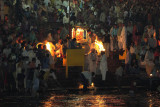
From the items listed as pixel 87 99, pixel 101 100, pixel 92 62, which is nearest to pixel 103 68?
pixel 92 62

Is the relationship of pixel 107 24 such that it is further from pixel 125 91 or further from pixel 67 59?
pixel 125 91

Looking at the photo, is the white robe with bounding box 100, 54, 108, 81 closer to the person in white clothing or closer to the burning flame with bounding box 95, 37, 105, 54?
the person in white clothing

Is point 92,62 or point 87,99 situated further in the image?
point 92,62

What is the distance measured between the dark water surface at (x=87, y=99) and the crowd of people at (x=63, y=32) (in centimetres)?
106

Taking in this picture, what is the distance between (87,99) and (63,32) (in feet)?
39.5

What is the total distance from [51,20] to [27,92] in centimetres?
1249

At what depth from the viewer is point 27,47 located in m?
24.2

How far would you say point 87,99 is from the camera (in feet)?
63.8

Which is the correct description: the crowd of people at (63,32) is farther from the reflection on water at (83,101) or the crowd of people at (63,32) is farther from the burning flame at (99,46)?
the reflection on water at (83,101)

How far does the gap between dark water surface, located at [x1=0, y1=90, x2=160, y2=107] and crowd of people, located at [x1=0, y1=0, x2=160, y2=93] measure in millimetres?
1055

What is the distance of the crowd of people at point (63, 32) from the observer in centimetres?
2222

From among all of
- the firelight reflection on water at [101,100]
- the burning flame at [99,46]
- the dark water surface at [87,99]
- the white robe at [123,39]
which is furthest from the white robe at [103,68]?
the white robe at [123,39]

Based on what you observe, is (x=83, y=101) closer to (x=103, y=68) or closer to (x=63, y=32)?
(x=103, y=68)

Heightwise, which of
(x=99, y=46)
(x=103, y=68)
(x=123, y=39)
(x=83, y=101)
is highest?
(x=123, y=39)
